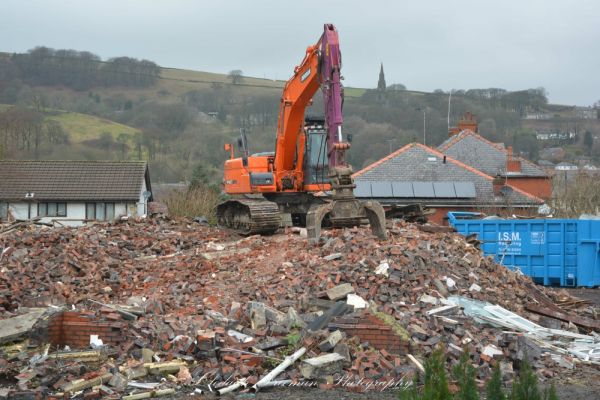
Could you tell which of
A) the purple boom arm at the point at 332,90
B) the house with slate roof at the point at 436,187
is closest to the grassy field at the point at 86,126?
the house with slate roof at the point at 436,187

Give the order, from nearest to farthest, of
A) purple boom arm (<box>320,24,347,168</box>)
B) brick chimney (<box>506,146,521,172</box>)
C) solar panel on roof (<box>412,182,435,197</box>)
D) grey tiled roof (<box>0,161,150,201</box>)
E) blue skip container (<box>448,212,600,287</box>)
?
purple boom arm (<box>320,24,347,168</box>)
blue skip container (<box>448,212,600,287</box>)
solar panel on roof (<box>412,182,435,197</box>)
grey tiled roof (<box>0,161,150,201</box>)
brick chimney (<box>506,146,521,172</box>)

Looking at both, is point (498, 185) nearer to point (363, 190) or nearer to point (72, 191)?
point (363, 190)

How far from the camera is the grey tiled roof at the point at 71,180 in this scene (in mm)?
41125

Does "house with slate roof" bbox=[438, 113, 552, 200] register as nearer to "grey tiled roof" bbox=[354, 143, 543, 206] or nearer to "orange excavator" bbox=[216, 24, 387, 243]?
"grey tiled roof" bbox=[354, 143, 543, 206]

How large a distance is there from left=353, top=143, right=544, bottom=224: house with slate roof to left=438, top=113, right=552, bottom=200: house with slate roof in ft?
7.34

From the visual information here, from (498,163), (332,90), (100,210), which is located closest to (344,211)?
(332,90)

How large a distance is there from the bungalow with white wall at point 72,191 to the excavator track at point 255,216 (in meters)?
22.3

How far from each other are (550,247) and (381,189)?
683 inches

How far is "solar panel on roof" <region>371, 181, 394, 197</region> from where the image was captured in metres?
37.6

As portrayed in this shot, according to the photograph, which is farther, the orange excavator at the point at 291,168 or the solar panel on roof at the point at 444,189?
the solar panel on roof at the point at 444,189

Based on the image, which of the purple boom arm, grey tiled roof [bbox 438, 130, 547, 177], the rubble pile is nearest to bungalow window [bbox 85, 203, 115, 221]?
grey tiled roof [bbox 438, 130, 547, 177]

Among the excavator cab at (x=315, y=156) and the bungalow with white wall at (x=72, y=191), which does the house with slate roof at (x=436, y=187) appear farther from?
the excavator cab at (x=315, y=156)

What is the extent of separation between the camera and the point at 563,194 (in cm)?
3631

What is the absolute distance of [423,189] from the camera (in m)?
38.1
